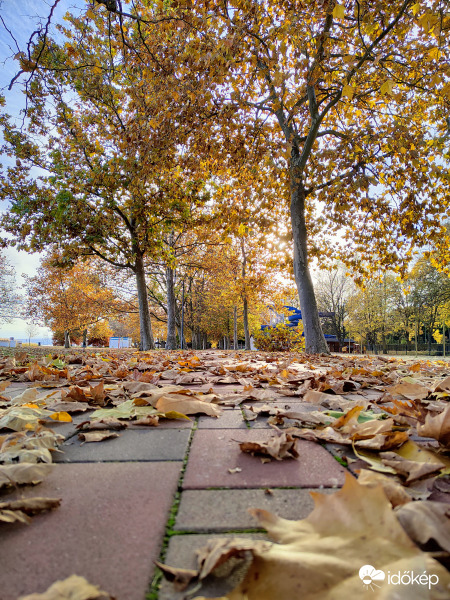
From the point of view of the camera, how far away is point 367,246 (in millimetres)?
10359

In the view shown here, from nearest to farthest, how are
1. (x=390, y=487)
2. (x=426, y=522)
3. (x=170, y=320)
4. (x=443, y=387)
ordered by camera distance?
(x=426, y=522) < (x=390, y=487) < (x=443, y=387) < (x=170, y=320)

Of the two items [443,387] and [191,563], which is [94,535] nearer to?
[191,563]

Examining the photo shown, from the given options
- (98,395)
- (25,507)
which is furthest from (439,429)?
(98,395)

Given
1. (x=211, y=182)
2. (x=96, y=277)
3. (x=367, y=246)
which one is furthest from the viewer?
(x=96, y=277)

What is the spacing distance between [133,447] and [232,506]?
57cm

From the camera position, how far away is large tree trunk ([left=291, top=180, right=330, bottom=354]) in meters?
7.70

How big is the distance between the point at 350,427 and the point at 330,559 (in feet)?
2.79

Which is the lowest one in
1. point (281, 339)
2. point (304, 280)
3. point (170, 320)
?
point (281, 339)

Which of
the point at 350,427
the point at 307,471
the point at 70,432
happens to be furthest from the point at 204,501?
the point at 70,432

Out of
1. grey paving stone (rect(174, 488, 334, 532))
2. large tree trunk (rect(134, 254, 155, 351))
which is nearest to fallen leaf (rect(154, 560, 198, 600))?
grey paving stone (rect(174, 488, 334, 532))

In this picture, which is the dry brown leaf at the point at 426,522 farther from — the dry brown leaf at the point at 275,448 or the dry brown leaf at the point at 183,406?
the dry brown leaf at the point at 183,406

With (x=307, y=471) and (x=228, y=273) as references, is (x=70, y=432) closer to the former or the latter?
(x=307, y=471)

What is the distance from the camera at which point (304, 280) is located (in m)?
8.05

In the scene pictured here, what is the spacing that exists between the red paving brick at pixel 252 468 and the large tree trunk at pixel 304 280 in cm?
664
